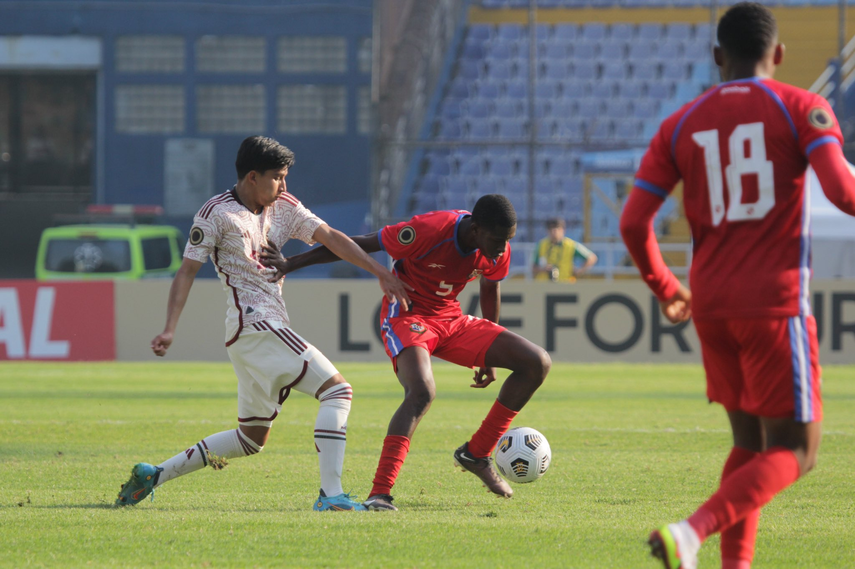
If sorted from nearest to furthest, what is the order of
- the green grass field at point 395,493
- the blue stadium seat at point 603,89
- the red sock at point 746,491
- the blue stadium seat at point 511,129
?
the red sock at point 746,491, the green grass field at point 395,493, the blue stadium seat at point 511,129, the blue stadium seat at point 603,89

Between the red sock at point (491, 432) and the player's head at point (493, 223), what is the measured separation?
0.88 m

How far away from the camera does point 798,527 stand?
5.02 metres

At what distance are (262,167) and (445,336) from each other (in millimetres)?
1411

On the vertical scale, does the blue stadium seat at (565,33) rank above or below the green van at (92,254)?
above

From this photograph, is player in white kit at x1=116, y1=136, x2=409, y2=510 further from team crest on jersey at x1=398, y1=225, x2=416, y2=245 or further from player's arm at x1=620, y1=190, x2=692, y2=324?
player's arm at x1=620, y1=190, x2=692, y2=324

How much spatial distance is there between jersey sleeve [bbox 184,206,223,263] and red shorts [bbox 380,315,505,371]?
112 centimetres

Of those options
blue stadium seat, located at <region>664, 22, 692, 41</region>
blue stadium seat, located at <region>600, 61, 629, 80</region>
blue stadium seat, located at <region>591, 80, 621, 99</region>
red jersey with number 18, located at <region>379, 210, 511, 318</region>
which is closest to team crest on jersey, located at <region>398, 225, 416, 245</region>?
red jersey with number 18, located at <region>379, 210, 511, 318</region>

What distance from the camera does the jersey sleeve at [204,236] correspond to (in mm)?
5230

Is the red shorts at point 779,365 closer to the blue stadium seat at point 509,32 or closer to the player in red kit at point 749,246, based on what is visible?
the player in red kit at point 749,246

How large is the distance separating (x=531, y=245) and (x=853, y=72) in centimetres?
969

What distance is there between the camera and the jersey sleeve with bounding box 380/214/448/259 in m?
5.86

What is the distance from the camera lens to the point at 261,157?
5.27m

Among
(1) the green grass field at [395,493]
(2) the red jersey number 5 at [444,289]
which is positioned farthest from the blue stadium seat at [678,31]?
(2) the red jersey number 5 at [444,289]

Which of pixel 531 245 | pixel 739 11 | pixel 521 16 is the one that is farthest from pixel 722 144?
pixel 521 16
